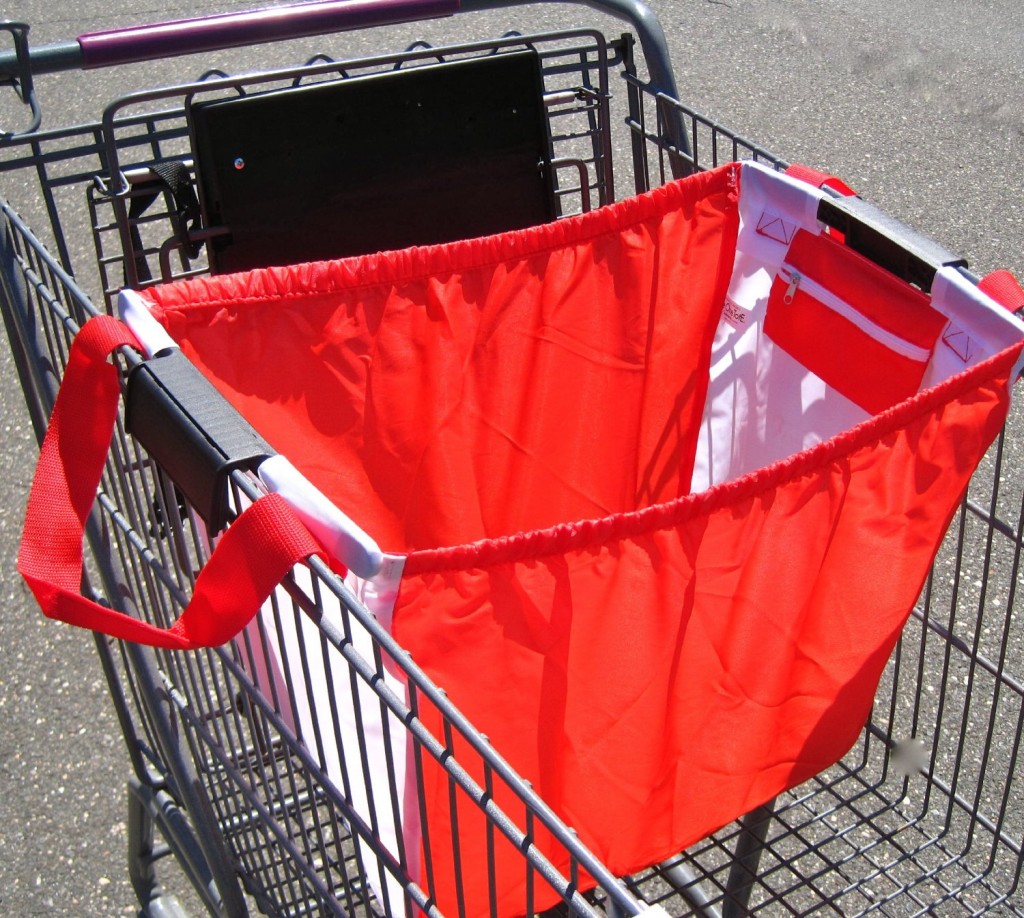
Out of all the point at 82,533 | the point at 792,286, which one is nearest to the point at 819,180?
the point at 792,286

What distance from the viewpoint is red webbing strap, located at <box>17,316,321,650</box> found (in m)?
0.90

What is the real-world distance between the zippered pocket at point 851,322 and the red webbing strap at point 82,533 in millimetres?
706

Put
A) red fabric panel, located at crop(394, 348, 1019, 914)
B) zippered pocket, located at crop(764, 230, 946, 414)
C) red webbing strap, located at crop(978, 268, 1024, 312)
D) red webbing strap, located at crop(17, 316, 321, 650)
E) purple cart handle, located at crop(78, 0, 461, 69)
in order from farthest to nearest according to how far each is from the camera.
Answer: purple cart handle, located at crop(78, 0, 461, 69) → zippered pocket, located at crop(764, 230, 946, 414) → red webbing strap, located at crop(978, 268, 1024, 312) → red fabric panel, located at crop(394, 348, 1019, 914) → red webbing strap, located at crop(17, 316, 321, 650)

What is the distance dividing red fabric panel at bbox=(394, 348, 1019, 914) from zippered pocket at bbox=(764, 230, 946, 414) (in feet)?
0.64

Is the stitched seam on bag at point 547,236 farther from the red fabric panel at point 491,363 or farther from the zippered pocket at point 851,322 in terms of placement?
the zippered pocket at point 851,322

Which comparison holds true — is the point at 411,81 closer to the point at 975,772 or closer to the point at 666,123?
the point at 666,123

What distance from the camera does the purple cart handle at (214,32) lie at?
142cm

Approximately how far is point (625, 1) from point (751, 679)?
0.86 meters

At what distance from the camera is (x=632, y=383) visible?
5.12 ft

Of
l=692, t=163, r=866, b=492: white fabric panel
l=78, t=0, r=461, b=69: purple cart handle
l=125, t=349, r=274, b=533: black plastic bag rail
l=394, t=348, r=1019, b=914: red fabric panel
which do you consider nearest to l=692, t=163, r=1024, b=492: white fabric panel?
l=692, t=163, r=866, b=492: white fabric panel

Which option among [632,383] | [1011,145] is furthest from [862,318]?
[1011,145]

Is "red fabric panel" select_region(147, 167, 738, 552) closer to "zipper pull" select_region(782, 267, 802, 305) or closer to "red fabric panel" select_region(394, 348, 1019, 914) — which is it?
"zipper pull" select_region(782, 267, 802, 305)

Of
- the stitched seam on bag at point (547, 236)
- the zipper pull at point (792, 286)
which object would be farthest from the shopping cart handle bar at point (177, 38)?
the zipper pull at point (792, 286)

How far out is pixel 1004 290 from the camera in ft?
3.93
